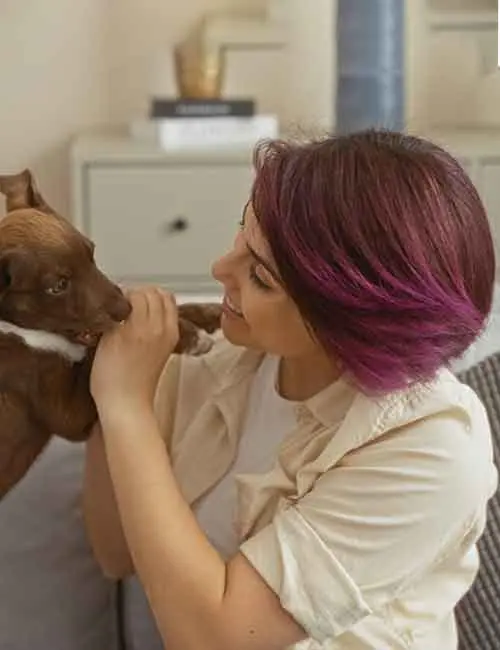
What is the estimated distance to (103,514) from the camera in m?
1.35

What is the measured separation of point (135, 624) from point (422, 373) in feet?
1.95

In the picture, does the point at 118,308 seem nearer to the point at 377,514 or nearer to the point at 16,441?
the point at 16,441

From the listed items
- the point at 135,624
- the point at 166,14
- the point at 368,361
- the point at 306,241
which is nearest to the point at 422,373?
the point at 368,361

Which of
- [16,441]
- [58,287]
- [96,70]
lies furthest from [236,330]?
[96,70]

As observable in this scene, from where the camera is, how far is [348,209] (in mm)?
1056

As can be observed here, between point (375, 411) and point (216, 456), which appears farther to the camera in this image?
point (216, 456)

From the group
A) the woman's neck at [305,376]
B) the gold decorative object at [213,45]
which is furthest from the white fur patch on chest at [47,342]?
the gold decorative object at [213,45]

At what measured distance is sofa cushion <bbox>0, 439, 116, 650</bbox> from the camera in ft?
4.84

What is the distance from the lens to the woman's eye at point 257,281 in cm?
113

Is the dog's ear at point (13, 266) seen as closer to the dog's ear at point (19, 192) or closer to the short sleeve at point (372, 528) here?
the dog's ear at point (19, 192)

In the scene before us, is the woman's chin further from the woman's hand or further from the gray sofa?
the gray sofa

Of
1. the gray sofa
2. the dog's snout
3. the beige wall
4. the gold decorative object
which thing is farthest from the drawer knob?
the dog's snout

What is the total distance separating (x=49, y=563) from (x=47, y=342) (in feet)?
1.12

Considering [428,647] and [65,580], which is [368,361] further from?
[65,580]
